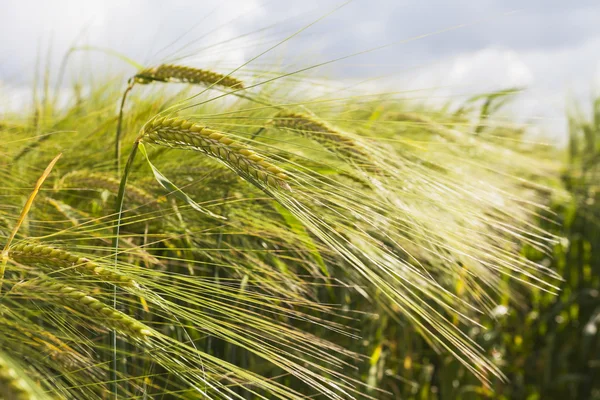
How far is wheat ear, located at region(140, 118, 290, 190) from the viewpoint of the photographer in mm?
709

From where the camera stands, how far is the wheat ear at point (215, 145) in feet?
2.33

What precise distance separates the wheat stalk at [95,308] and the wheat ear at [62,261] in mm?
20

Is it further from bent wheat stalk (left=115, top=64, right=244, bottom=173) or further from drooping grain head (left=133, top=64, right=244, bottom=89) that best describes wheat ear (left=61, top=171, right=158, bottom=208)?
drooping grain head (left=133, top=64, right=244, bottom=89)

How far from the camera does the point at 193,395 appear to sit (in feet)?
3.05

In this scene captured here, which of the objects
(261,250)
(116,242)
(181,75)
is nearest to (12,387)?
(116,242)

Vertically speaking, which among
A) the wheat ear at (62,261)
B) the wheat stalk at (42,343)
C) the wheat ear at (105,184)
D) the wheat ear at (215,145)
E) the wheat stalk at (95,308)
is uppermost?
the wheat ear at (215,145)

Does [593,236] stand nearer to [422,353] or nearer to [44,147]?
[422,353]

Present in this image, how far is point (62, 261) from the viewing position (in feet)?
2.20

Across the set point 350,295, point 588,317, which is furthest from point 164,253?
point 588,317

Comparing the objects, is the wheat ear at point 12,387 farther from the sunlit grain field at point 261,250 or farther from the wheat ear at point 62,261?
the wheat ear at point 62,261

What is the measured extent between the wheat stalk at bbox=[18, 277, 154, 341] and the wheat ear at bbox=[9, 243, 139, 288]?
0.02 meters

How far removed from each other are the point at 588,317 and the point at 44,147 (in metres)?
2.38

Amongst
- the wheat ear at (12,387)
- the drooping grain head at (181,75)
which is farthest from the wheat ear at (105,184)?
the wheat ear at (12,387)

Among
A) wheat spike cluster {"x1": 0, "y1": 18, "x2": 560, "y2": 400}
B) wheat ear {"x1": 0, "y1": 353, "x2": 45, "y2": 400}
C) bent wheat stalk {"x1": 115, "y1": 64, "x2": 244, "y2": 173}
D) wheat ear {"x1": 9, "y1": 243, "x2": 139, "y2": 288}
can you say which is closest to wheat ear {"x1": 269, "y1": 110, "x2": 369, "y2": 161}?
wheat spike cluster {"x1": 0, "y1": 18, "x2": 560, "y2": 400}
